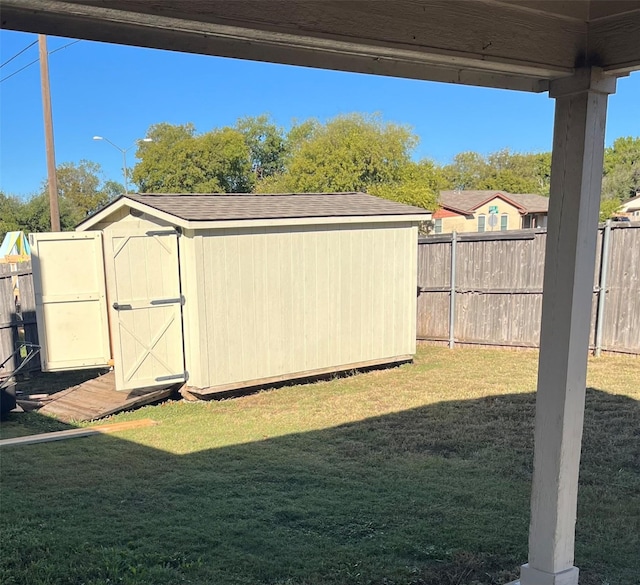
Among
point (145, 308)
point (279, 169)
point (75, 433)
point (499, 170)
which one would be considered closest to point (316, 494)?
point (75, 433)

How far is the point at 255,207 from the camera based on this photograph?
7668 mm

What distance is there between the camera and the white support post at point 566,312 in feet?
7.08

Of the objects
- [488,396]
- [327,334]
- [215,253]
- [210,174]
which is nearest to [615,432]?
[488,396]

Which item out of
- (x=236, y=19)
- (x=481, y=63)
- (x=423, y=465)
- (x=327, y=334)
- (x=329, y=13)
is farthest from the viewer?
(x=327, y=334)

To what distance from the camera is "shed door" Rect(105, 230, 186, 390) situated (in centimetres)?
662

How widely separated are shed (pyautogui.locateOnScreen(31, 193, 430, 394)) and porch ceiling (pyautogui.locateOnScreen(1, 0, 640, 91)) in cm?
504

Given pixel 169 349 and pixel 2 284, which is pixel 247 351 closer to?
pixel 169 349

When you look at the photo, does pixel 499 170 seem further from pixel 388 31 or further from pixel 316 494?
pixel 388 31

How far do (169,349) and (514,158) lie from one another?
5250 cm

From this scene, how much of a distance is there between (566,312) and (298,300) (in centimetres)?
549

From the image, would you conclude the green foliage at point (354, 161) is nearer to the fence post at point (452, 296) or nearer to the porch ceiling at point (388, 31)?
the fence post at point (452, 296)

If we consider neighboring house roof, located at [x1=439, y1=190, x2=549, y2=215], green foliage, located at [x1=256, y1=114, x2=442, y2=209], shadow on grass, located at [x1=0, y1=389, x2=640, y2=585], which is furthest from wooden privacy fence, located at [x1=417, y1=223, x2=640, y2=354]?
neighboring house roof, located at [x1=439, y1=190, x2=549, y2=215]

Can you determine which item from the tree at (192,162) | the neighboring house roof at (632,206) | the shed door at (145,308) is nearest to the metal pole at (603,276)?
the shed door at (145,308)

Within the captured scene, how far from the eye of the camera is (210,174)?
3284cm
